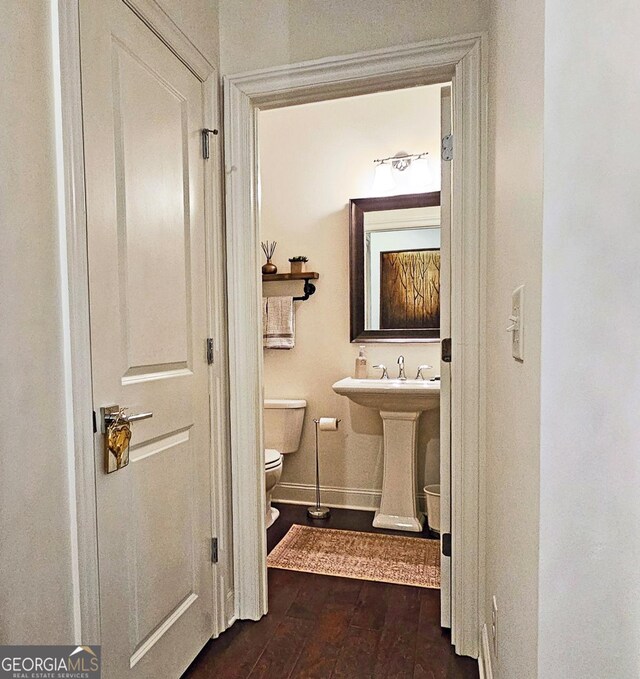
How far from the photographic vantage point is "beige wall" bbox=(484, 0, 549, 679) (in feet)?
2.32

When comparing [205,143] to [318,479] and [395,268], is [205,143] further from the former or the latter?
[318,479]

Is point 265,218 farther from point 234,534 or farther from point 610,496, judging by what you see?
point 610,496

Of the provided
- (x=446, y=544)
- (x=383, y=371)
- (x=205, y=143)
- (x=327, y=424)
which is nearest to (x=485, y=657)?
(x=446, y=544)

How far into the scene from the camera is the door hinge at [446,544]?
1.73m

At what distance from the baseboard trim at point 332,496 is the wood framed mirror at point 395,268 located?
97 centimetres

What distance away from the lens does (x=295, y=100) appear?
1.80 m

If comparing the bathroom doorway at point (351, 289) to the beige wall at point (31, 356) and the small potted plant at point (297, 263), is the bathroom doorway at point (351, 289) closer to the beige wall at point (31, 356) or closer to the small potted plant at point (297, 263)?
the small potted plant at point (297, 263)

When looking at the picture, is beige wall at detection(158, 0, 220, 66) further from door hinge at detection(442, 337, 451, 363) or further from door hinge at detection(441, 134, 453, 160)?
door hinge at detection(442, 337, 451, 363)

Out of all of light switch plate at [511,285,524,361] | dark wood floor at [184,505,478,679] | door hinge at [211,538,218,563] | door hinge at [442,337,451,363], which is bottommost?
dark wood floor at [184,505,478,679]

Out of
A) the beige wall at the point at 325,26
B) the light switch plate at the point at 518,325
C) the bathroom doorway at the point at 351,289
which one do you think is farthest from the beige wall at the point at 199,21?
the light switch plate at the point at 518,325

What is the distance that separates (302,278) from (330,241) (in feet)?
0.97

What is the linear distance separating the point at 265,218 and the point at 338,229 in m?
0.51

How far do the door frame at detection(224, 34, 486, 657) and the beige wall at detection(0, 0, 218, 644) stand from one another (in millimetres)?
770

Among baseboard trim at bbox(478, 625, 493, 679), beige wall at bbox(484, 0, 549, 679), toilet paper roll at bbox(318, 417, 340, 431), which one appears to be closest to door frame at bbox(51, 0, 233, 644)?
beige wall at bbox(484, 0, 549, 679)
